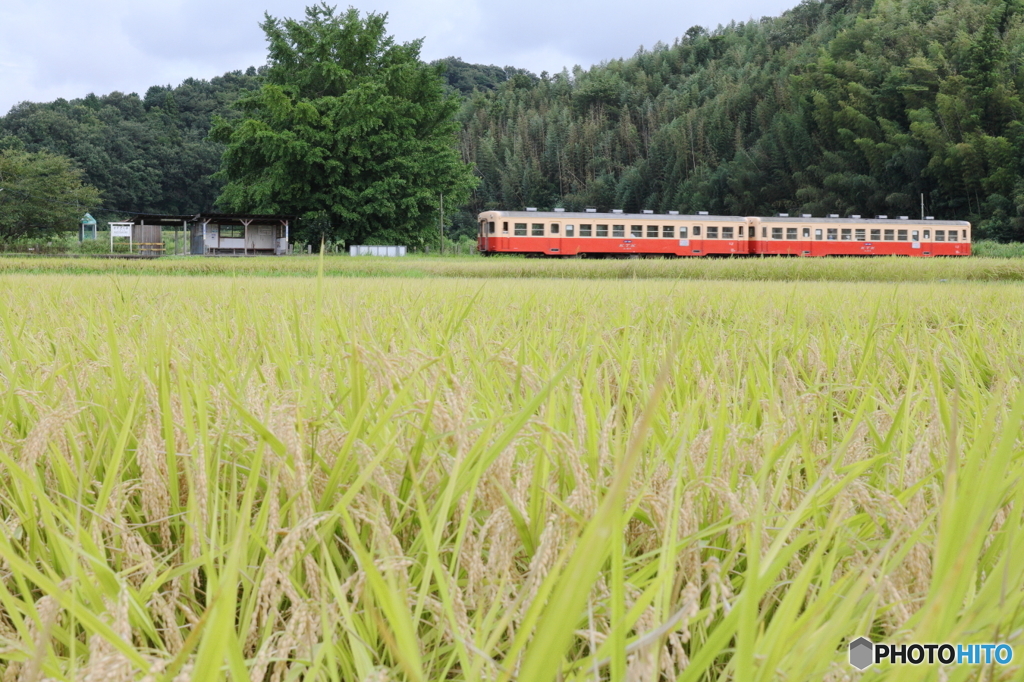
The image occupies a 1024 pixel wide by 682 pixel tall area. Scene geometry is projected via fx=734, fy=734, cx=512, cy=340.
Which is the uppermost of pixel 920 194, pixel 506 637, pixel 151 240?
pixel 920 194

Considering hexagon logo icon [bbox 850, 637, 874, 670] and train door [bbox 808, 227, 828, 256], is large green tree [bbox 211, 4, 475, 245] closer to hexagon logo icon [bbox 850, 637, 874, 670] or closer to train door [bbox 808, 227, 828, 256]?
train door [bbox 808, 227, 828, 256]

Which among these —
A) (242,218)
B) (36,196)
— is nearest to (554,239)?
(242,218)

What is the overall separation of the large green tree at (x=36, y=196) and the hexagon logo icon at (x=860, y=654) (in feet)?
165

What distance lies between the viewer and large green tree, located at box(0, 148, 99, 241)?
137 ft

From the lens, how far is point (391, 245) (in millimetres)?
35812

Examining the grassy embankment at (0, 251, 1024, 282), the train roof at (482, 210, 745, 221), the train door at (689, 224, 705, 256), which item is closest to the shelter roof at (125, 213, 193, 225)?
the grassy embankment at (0, 251, 1024, 282)

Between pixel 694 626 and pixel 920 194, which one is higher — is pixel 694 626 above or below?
below

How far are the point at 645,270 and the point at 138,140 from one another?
273 ft

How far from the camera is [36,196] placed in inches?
1670

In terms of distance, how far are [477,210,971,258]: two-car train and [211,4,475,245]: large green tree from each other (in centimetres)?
725

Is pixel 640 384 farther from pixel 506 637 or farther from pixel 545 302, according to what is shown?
pixel 545 302

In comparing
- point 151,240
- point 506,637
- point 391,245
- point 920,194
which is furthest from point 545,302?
point 920,194

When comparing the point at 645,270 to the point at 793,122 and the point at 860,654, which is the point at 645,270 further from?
the point at 793,122

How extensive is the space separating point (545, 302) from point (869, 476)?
3395mm
